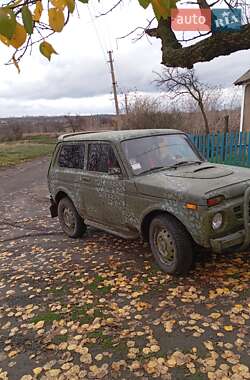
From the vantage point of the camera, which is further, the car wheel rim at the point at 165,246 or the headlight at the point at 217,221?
the car wheel rim at the point at 165,246

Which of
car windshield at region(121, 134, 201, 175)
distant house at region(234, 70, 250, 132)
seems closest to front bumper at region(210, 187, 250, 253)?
car windshield at region(121, 134, 201, 175)

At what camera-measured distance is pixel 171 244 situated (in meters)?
4.19

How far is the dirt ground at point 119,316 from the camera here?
2848 mm

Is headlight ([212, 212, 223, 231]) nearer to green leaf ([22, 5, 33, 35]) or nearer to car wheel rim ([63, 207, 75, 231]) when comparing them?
green leaf ([22, 5, 33, 35])

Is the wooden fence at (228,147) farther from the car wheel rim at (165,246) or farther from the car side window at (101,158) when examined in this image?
the car wheel rim at (165,246)

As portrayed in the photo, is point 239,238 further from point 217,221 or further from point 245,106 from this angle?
point 245,106

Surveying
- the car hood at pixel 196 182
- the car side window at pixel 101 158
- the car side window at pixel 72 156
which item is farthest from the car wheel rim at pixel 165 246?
the car side window at pixel 72 156

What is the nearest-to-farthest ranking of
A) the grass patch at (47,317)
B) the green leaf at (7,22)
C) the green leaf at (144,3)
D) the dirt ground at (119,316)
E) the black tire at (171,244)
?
the green leaf at (7,22), the green leaf at (144,3), the dirt ground at (119,316), the grass patch at (47,317), the black tire at (171,244)

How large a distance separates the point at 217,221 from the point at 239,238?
0.34 meters

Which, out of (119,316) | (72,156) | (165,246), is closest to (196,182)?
(165,246)

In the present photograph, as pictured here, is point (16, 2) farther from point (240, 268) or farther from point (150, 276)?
point (240, 268)

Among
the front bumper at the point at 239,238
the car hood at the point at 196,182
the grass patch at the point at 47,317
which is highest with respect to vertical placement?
the car hood at the point at 196,182

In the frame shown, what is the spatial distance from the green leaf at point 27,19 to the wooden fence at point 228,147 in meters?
9.54

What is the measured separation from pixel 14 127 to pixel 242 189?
51.8 meters
